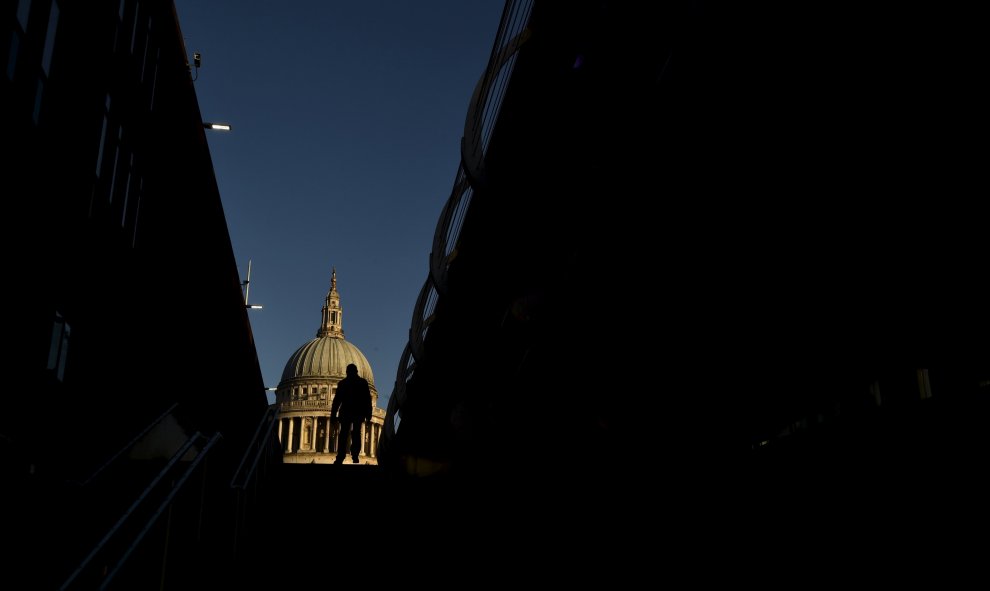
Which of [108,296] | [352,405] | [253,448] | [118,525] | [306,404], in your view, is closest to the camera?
[118,525]

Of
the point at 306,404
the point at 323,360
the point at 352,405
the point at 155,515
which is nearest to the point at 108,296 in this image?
the point at 352,405

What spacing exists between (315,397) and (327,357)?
185 inches

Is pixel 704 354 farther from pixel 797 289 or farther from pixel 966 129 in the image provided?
pixel 966 129

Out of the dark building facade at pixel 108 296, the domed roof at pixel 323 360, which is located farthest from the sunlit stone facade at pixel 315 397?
the dark building facade at pixel 108 296

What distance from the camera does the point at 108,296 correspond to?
1045 cm

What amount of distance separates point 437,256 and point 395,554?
5483 mm

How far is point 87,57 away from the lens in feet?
29.8

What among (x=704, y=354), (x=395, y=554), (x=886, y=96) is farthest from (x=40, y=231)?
(x=886, y=96)

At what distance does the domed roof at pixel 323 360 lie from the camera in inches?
4119

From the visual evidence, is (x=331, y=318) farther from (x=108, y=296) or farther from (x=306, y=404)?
(x=108, y=296)

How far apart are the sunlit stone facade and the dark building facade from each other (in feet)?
275

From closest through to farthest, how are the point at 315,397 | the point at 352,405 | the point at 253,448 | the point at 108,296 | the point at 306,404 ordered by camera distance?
the point at 253,448, the point at 108,296, the point at 352,405, the point at 306,404, the point at 315,397

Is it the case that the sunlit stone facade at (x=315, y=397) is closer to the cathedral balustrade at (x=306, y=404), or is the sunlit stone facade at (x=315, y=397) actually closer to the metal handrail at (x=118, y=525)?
the cathedral balustrade at (x=306, y=404)

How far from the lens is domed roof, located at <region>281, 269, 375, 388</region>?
105 m
